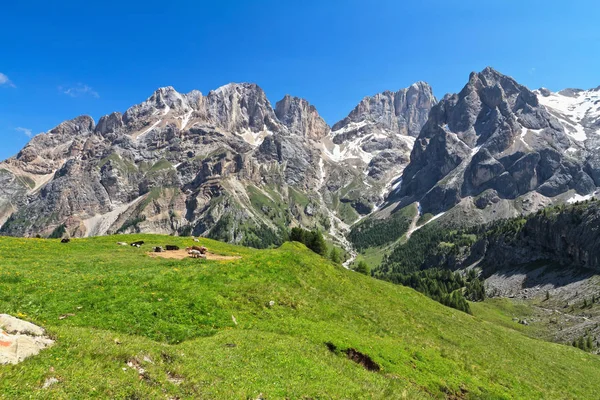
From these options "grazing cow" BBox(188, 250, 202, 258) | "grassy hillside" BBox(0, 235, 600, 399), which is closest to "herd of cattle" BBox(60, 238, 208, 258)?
"grazing cow" BBox(188, 250, 202, 258)

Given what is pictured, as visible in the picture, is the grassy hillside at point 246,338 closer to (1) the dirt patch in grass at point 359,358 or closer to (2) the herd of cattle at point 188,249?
(1) the dirt patch in grass at point 359,358

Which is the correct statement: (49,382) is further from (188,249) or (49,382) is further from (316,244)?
(316,244)

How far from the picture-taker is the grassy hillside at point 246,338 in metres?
14.3

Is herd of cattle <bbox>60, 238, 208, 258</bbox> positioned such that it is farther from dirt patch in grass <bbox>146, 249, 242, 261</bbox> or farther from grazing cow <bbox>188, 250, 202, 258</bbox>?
dirt patch in grass <bbox>146, 249, 242, 261</bbox>

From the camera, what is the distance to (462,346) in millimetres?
34906

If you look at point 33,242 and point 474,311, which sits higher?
point 33,242

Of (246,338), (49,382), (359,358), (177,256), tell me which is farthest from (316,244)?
(49,382)

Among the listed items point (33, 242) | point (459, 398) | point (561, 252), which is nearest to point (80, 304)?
point (459, 398)

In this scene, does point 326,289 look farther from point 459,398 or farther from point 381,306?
point 459,398

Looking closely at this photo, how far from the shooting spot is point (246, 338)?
2214cm

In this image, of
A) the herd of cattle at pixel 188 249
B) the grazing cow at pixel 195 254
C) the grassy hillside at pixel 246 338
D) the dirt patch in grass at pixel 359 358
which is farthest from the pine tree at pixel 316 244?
the dirt patch in grass at pixel 359 358

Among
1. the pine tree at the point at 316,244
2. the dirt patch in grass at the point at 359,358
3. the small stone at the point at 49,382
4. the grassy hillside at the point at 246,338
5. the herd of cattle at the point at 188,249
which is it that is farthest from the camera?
the pine tree at the point at 316,244

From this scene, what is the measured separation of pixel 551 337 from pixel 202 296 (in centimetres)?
11022

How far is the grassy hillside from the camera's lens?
14281 mm
